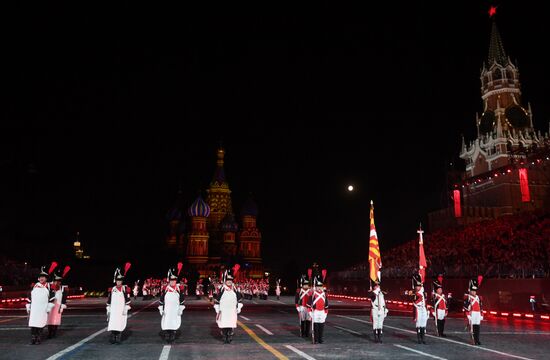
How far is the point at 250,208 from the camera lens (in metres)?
121

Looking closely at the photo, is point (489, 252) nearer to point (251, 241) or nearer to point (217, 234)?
point (251, 241)

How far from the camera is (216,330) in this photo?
56.1 feet

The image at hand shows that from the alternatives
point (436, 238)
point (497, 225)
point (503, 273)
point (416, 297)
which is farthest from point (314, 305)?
point (436, 238)

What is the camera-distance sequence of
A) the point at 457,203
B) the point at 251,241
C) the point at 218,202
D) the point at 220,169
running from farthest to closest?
the point at 220,169 < the point at 218,202 < the point at 251,241 < the point at 457,203

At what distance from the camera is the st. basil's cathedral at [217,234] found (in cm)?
11125

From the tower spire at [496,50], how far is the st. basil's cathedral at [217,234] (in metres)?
59.6

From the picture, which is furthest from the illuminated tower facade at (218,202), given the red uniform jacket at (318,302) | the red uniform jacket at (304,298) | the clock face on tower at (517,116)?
the red uniform jacket at (318,302)

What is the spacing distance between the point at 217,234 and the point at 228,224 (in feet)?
13.2

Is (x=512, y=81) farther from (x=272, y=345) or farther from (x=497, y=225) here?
(x=272, y=345)

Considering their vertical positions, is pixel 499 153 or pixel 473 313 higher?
pixel 499 153

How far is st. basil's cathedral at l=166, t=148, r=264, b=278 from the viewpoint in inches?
4380

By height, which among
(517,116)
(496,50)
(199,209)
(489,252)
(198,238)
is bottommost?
(489,252)

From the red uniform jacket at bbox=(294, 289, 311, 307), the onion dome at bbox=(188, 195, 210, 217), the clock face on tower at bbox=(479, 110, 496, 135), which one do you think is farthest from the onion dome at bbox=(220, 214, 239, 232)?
the red uniform jacket at bbox=(294, 289, 311, 307)

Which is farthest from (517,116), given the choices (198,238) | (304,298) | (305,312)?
(305,312)
